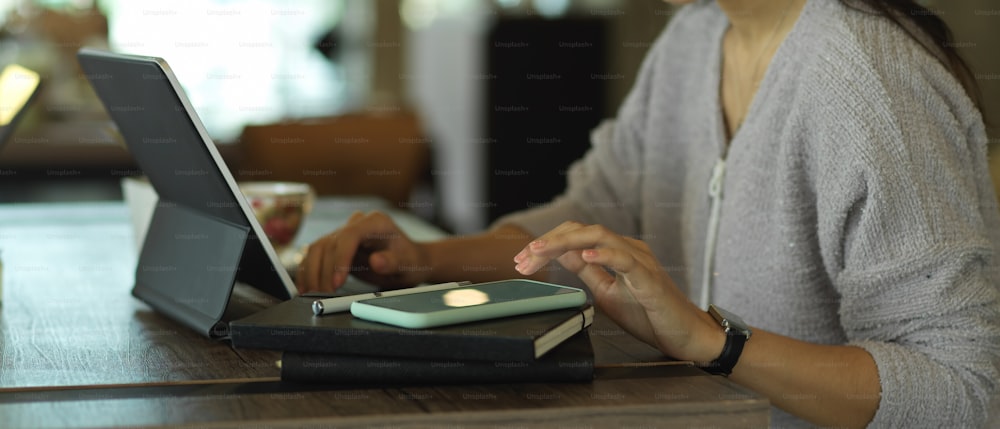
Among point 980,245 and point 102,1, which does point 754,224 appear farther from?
point 102,1

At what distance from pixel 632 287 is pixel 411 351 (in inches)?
7.9

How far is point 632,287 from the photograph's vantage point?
0.78m

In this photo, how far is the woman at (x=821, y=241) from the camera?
0.85 meters

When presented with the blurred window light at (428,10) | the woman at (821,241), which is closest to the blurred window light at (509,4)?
the blurred window light at (428,10)

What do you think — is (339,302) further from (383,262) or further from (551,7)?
(551,7)

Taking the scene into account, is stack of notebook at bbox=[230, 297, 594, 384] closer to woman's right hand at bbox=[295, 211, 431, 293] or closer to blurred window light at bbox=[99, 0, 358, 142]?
woman's right hand at bbox=[295, 211, 431, 293]

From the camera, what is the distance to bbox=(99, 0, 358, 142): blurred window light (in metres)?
5.36

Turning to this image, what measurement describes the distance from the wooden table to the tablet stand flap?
18 mm

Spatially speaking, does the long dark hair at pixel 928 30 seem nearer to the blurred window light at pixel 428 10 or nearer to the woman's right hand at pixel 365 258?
the woman's right hand at pixel 365 258

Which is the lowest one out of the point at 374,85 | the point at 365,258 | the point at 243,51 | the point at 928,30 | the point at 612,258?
the point at 374,85

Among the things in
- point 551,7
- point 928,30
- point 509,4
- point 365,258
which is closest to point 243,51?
point 509,4

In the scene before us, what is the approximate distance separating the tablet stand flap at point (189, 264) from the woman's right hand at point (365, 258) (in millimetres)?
145

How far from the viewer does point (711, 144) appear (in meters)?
1.25

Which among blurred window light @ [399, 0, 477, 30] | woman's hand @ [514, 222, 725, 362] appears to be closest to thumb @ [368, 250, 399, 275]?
woman's hand @ [514, 222, 725, 362]
